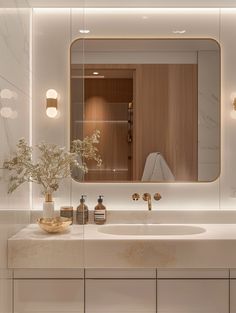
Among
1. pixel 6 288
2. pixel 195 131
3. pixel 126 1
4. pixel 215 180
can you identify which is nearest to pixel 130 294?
pixel 6 288

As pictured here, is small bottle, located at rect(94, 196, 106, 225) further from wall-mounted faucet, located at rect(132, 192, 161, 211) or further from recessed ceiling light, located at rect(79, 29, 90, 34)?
recessed ceiling light, located at rect(79, 29, 90, 34)

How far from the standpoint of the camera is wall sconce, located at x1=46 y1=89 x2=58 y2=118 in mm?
2289

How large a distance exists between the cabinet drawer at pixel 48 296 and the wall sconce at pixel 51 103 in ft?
3.22

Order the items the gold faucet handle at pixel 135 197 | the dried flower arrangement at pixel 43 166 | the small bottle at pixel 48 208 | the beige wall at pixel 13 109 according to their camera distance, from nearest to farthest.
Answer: the beige wall at pixel 13 109 < the dried flower arrangement at pixel 43 166 < the small bottle at pixel 48 208 < the gold faucet handle at pixel 135 197

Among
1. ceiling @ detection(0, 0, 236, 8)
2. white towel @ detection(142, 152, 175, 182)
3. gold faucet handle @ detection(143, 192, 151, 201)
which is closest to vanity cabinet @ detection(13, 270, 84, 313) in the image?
gold faucet handle @ detection(143, 192, 151, 201)

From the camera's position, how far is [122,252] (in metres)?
1.79

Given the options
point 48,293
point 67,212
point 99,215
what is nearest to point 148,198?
point 99,215

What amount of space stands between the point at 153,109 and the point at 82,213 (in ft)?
2.51

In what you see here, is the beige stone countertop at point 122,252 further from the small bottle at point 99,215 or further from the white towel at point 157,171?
the white towel at point 157,171

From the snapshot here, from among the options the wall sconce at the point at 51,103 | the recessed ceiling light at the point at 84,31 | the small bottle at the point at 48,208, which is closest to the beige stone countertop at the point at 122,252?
the small bottle at the point at 48,208

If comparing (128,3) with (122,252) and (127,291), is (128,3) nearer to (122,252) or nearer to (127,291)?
(122,252)

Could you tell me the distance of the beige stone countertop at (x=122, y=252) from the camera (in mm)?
1789

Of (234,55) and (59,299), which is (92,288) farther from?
(234,55)

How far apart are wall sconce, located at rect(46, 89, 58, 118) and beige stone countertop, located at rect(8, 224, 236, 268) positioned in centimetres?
83
